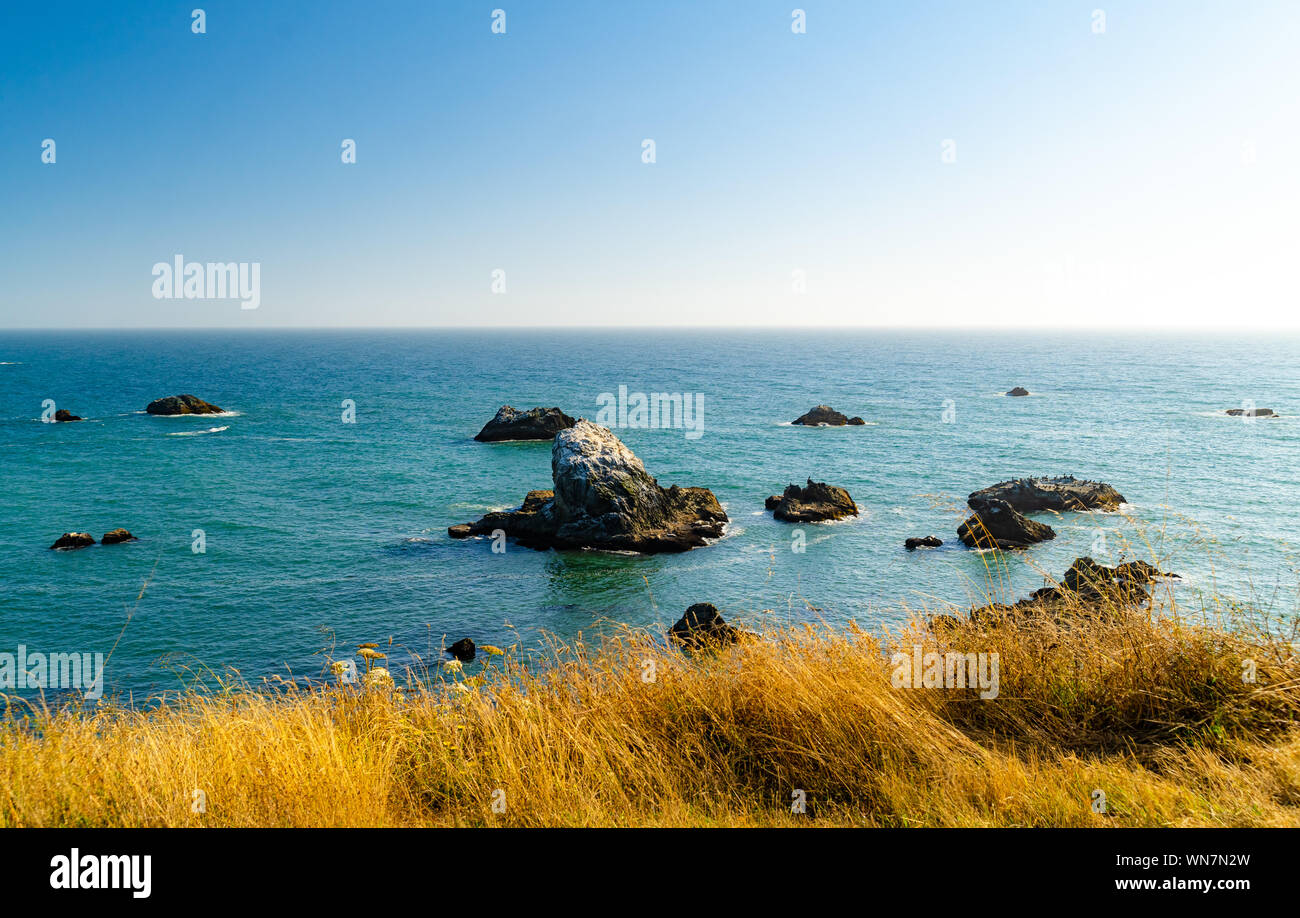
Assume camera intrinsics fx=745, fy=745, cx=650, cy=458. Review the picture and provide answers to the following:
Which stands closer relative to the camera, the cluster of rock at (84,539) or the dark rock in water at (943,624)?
the dark rock in water at (943,624)

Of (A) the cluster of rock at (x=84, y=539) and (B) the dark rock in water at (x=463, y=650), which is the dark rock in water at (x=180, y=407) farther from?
(B) the dark rock in water at (x=463, y=650)

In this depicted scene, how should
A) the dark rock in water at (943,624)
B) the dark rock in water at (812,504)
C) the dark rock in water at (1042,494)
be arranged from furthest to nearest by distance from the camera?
the dark rock in water at (1042,494), the dark rock in water at (812,504), the dark rock in water at (943,624)

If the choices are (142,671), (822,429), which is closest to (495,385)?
(822,429)

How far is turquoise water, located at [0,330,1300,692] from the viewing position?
30359 millimetres

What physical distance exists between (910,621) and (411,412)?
Answer: 97.7 meters

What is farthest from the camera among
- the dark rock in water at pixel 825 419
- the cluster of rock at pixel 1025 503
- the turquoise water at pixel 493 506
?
the dark rock in water at pixel 825 419

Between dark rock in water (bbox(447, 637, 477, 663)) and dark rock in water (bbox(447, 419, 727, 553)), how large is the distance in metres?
Answer: 14.1

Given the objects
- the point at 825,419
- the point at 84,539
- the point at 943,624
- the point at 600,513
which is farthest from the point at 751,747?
the point at 825,419

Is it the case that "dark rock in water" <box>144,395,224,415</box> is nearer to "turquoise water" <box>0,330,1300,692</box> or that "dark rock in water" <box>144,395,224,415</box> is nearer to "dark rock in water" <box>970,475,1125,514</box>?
"turquoise water" <box>0,330,1300,692</box>

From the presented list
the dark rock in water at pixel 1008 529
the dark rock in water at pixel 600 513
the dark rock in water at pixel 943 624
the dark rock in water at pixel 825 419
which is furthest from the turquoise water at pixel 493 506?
the dark rock in water at pixel 825 419

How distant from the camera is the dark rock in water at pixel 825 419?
83.8 meters

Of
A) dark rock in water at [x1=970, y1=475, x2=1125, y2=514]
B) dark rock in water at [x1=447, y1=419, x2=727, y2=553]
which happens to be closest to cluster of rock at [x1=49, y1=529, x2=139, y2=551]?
dark rock in water at [x1=447, y1=419, x2=727, y2=553]

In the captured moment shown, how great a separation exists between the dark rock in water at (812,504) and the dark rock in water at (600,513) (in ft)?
14.6

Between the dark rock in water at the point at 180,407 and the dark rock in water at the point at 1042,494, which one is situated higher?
the dark rock in water at the point at 180,407
